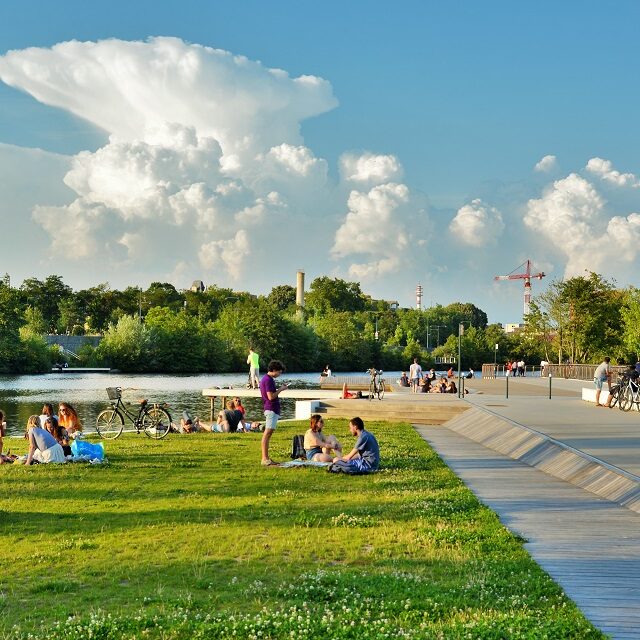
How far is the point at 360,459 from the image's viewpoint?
597 inches

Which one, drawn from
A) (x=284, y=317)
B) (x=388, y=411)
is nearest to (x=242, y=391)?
(x=388, y=411)

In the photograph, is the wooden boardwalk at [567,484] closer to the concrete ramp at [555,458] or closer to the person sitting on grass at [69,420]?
the concrete ramp at [555,458]

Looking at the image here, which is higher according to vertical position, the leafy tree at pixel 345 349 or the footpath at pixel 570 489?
the leafy tree at pixel 345 349

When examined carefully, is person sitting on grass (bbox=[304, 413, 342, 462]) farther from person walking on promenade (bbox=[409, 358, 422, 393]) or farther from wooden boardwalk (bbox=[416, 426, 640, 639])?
person walking on promenade (bbox=[409, 358, 422, 393])

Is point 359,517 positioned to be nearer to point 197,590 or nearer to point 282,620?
point 197,590

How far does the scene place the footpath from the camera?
24.6ft

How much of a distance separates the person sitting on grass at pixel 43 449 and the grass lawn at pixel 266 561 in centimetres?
187

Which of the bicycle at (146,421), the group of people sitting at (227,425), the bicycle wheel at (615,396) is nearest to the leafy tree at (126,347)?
the group of people sitting at (227,425)

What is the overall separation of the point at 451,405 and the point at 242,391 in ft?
61.1

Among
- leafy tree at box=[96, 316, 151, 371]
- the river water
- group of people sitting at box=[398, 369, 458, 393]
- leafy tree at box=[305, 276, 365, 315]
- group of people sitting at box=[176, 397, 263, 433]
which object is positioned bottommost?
the river water

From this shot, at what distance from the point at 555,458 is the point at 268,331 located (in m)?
107

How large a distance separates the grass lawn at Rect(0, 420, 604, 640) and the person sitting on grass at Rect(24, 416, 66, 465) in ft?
6.13

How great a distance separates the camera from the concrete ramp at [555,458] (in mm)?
12190

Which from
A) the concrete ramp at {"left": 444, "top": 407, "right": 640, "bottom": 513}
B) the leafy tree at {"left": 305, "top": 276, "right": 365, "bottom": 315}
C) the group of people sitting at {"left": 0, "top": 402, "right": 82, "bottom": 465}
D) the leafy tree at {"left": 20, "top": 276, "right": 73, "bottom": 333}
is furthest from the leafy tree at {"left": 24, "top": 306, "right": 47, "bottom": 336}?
the concrete ramp at {"left": 444, "top": 407, "right": 640, "bottom": 513}
